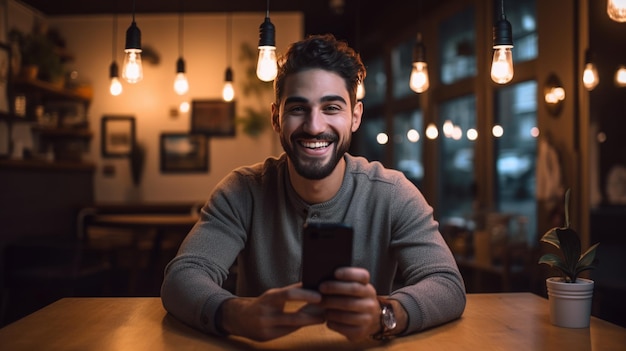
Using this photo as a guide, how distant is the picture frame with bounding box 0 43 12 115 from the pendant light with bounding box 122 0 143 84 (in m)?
4.72

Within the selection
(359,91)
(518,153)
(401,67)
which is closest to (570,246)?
(359,91)

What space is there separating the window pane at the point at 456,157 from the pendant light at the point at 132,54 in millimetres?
5468

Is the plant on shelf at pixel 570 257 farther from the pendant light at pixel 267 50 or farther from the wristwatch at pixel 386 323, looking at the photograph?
the pendant light at pixel 267 50

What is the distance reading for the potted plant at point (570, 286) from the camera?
1.64 meters

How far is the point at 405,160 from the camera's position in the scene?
1044 cm

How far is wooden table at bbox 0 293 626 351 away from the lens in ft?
4.82

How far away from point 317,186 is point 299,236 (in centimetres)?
18

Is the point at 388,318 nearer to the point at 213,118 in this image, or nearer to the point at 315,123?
the point at 315,123

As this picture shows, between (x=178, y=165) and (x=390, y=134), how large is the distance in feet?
12.1

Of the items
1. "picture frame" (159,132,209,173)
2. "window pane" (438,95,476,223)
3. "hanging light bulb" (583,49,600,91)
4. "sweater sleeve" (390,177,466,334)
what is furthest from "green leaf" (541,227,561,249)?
"picture frame" (159,132,209,173)

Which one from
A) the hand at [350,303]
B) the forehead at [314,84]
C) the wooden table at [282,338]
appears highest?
the forehead at [314,84]

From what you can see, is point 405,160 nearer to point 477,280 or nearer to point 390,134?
point 390,134

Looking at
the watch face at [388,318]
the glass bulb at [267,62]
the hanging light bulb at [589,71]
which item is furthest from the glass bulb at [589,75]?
the watch face at [388,318]

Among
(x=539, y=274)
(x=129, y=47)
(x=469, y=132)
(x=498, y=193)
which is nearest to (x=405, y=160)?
(x=469, y=132)
